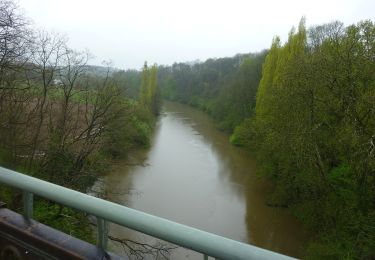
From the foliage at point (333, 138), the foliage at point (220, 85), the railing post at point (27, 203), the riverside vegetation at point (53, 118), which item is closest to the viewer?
the railing post at point (27, 203)

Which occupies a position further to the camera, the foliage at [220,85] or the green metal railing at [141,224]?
the foliage at [220,85]

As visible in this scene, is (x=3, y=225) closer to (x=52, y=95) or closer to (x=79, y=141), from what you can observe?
(x=79, y=141)

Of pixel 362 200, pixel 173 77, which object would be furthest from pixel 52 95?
pixel 173 77

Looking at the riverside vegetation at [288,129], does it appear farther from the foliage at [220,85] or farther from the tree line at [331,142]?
the foliage at [220,85]

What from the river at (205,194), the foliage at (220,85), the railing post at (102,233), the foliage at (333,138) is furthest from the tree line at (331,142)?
the foliage at (220,85)

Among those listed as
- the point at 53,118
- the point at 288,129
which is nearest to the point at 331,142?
the point at 288,129

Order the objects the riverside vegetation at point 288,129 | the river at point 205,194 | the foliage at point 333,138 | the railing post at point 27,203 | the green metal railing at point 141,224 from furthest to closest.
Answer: the river at point 205,194
the foliage at point 333,138
the riverside vegetation at point 288,129
the railing post at point 27,203
the green metal railing at point 141,224

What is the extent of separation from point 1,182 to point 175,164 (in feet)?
63.6

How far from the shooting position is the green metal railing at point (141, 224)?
126 cm

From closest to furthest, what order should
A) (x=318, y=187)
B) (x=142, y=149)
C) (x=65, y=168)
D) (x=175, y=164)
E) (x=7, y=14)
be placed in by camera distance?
(x=7, y=14), (x=65, y=168), (x=318, y=187), (x=175, y=164), (x=142, y=149)

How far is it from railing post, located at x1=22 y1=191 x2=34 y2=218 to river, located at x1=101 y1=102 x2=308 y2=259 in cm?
609

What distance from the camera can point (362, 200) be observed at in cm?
1064

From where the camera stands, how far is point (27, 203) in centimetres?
193

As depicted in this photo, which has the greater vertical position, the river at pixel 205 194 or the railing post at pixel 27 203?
the railing post at pixel 27 203
